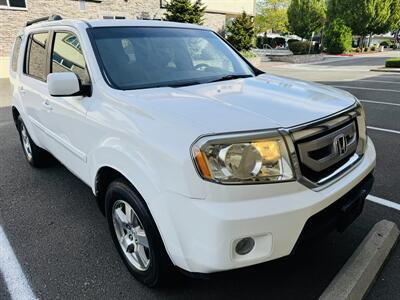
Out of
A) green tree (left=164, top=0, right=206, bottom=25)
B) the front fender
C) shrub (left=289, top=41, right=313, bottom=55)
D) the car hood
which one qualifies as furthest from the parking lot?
shrub (left=289, top=41, right=313, bottom=55)

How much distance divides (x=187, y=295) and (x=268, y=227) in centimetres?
94

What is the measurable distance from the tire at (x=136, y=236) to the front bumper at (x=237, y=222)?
0.58ft

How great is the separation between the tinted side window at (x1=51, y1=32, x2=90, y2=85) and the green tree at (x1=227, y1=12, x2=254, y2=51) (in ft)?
66.3

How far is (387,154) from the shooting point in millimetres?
4977

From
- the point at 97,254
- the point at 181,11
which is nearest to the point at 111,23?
the point at 97,254

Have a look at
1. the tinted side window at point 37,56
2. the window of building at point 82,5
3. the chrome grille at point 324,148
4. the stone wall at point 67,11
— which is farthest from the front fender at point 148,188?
the window of building at point 82,5

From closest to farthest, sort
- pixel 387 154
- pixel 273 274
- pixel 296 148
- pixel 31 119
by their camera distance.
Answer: pixel 296 148
pixel 273 274
pixel 31 119
pixel 387 154

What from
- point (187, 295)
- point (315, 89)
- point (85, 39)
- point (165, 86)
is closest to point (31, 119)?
point (85, 39)

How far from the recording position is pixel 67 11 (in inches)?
674

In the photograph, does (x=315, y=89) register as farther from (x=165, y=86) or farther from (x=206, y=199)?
(x=206, y=199)

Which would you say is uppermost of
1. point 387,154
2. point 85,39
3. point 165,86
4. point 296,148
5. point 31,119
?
point 85,39

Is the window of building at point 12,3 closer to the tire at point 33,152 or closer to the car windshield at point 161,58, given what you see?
the tire at point 33,152

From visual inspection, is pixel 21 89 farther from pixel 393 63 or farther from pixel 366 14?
pixel 366 14

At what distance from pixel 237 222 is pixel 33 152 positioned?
3.63 meters
